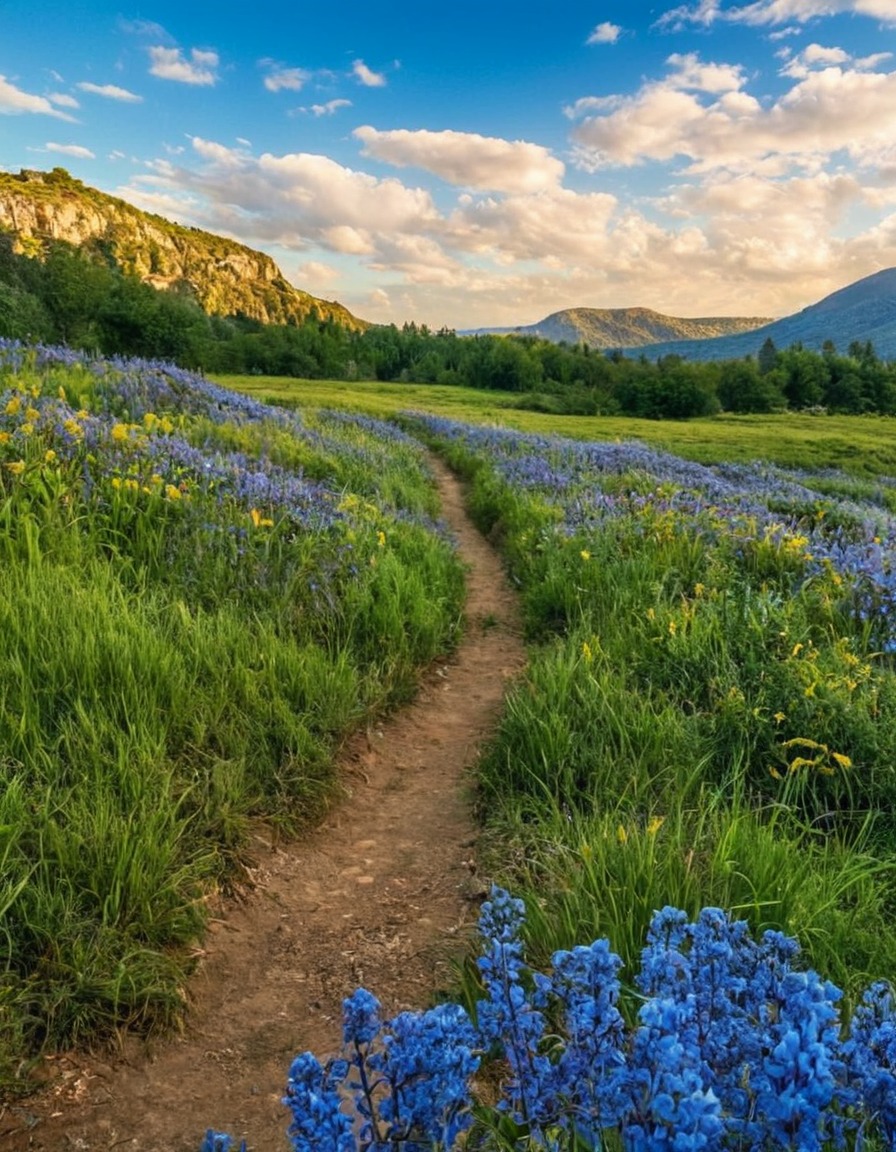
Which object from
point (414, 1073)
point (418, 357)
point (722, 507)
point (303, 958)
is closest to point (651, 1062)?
point (414, 1073)

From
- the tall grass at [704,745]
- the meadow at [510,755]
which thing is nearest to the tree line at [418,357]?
the meadow at [510,755]

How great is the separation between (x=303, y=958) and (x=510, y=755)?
1577 millimetres

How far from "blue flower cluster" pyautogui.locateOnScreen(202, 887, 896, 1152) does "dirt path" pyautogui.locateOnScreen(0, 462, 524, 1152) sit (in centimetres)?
110

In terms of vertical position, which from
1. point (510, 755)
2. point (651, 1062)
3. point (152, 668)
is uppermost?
point (651, 1062)

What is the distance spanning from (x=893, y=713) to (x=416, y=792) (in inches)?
109

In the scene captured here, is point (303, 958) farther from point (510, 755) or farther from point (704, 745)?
point (704, 745)

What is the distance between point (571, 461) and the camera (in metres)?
15.1

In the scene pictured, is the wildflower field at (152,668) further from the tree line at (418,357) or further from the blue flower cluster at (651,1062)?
the tree line at (418,357)

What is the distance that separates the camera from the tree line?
63156 millimetres

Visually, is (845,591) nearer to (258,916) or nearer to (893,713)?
(893,713)

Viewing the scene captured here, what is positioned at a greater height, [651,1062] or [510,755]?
[651,1062]

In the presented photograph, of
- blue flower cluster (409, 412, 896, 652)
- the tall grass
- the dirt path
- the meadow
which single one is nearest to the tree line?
blue flower cluster (409, 412, 896, 652)

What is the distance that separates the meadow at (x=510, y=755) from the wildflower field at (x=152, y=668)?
2 cm

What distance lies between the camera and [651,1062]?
1123 mm
